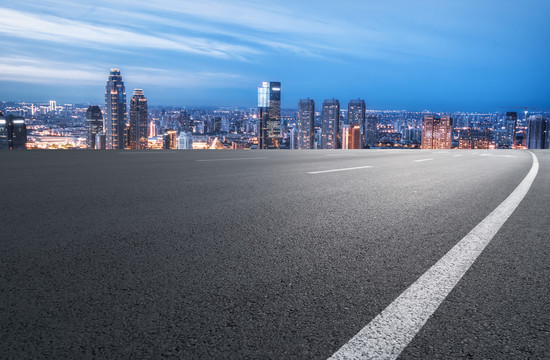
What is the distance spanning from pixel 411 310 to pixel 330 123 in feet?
363

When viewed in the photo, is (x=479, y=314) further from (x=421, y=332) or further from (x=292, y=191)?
(x=292, y=191)

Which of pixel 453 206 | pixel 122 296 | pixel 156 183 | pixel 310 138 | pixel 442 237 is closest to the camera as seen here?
pixel 122 296

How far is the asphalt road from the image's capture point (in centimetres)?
199

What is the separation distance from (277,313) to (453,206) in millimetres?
4176

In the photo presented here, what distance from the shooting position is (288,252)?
3.46 meters

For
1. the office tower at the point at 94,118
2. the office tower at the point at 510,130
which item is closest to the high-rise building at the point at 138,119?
the office tower at the point at 94,118

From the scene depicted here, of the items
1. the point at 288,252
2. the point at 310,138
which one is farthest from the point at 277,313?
the point at 310,138

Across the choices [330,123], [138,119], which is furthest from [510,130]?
[138,119]

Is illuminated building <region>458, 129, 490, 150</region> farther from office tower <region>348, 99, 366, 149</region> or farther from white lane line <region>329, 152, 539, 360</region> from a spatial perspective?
white lane line <region>329, 152, 539, 360</region>

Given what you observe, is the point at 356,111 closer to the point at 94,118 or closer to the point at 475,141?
the point at 475,141

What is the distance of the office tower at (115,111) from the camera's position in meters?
82.7

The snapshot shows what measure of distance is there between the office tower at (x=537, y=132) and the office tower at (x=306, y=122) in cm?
5195

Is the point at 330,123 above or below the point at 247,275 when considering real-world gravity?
above

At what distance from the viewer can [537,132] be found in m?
111
